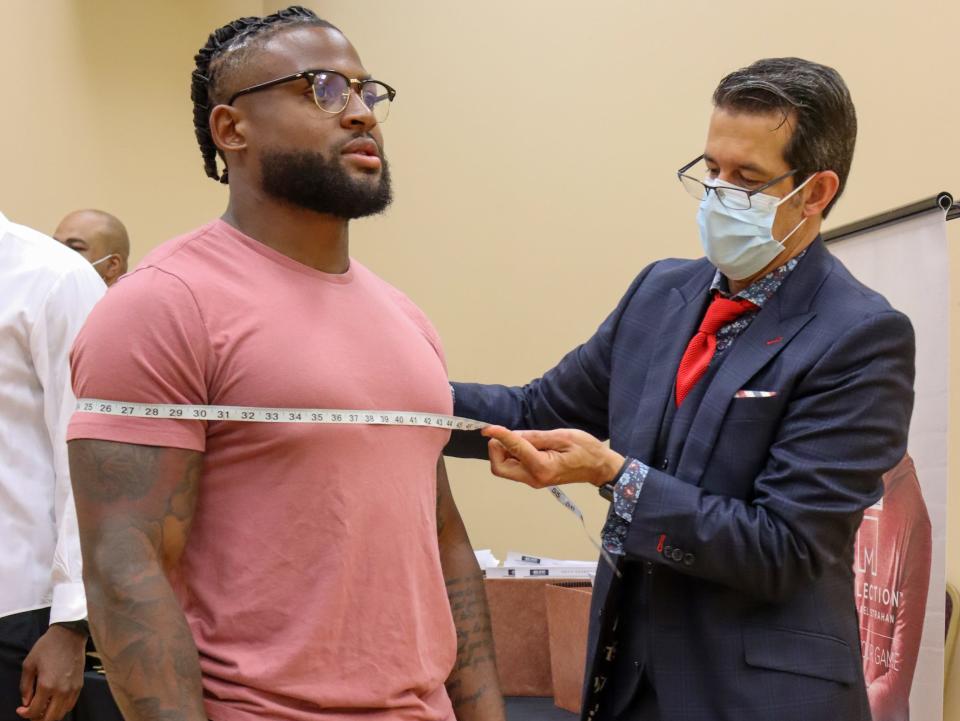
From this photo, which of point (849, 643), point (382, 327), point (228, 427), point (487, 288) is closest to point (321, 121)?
point (382, 327)

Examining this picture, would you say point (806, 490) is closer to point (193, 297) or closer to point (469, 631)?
point (469, 631)

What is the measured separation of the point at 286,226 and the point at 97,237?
3026 mm

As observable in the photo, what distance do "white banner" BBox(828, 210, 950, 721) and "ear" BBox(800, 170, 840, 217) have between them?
727mm

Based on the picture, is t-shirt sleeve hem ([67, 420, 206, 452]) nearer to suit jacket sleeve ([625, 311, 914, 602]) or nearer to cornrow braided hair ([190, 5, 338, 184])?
cornrow braided hair ([190, 5, 338, 184])

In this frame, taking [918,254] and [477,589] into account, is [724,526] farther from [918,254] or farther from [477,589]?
[918,254]

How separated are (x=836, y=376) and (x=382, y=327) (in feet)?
2.74

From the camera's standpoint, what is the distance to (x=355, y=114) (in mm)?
1664

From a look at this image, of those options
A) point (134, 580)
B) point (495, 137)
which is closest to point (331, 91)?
point (134, 580)

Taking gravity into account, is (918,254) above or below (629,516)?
above

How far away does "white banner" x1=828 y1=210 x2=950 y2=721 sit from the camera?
274 centimetres

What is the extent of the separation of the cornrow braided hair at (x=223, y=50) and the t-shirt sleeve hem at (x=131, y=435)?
532 mm

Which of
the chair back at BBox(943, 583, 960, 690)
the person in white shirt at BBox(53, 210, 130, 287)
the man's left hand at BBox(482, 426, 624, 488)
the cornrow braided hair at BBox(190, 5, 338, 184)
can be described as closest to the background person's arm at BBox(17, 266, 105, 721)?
the cornrow braided hair at BBox(190, 5, 338, 184)

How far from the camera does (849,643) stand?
198cm

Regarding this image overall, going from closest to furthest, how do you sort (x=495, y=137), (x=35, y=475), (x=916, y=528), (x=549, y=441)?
(x=549, y=441), (x=35, y=475), (x=916, y=528), (x=495, y=137)
